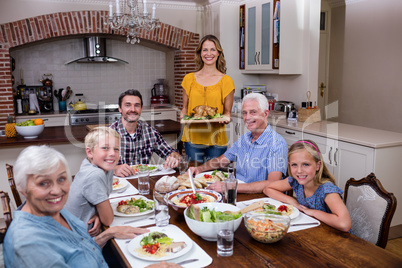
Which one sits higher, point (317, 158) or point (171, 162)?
point (317, 158)

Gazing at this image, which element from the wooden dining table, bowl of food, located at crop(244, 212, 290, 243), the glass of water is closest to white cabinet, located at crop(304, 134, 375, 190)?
the wooden dining table

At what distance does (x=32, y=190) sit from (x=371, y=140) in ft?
10.0

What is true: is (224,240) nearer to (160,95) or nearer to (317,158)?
(317,158)

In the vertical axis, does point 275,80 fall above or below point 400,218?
above

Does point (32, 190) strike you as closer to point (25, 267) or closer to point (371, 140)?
point (25, 267)

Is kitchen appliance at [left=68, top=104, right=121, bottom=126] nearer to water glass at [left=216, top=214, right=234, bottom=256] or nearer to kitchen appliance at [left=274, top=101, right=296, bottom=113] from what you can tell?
kitchen appliance at [left=274, top=101, right=296, bottom=113]

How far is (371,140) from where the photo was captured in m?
3.45

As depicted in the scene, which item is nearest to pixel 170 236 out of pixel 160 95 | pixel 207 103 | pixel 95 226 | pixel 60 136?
pixel 95 226

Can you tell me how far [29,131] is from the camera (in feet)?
12.0

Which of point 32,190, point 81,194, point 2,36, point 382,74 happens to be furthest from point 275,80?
point 32,190

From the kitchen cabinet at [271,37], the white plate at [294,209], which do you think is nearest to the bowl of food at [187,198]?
the white plate at [294,209]

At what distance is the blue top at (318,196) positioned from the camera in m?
1.90

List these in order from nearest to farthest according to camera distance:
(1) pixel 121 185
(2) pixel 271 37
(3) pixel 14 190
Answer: (3) pixel 14 190 < (1) pixel 121 185 < (2) pixel 271 37

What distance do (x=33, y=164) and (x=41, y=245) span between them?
26 cm
